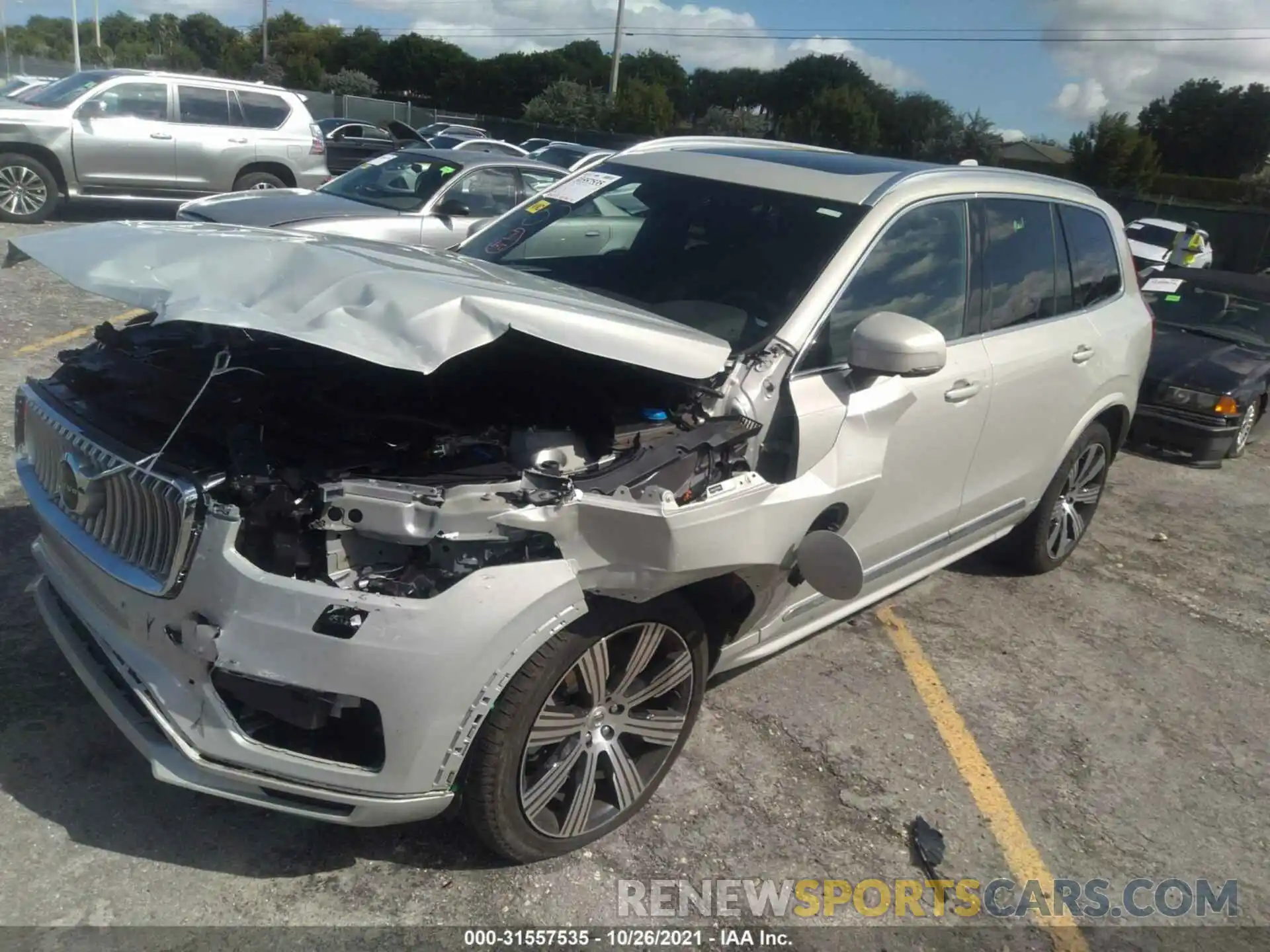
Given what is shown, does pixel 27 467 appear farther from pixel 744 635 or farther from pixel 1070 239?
pixel 1070 239

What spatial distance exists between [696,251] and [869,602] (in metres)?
1.54

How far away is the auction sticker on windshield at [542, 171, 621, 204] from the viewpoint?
4371 millimetres

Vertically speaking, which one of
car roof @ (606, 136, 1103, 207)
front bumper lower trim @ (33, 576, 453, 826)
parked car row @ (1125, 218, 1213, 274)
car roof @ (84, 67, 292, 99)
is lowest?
parked car row @ (1125, 218, 1213, 274)

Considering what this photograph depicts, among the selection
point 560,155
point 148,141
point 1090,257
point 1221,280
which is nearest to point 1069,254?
point 1090,257

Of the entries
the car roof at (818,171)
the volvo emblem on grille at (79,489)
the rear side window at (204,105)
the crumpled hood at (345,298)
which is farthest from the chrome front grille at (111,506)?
the rear side window at (204,105)

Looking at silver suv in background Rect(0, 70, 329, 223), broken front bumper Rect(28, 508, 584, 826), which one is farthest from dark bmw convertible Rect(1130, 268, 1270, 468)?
silver suv in background Rect(0, 70, 329, 223)

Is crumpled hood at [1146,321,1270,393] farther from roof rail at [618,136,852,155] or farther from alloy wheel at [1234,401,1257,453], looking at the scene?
roof rail at [618,136,852,155]

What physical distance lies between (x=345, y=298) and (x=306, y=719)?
105 centimetres

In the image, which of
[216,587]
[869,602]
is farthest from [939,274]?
[216,587]

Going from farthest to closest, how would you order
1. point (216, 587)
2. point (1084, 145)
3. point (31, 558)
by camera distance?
point (1084, 145)
point (31, 558)
point (216, 587)

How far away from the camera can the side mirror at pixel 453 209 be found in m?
9.84

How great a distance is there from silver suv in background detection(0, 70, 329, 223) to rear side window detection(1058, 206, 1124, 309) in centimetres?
1141

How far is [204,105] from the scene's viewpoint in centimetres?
1310

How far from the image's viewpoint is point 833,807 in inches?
133
